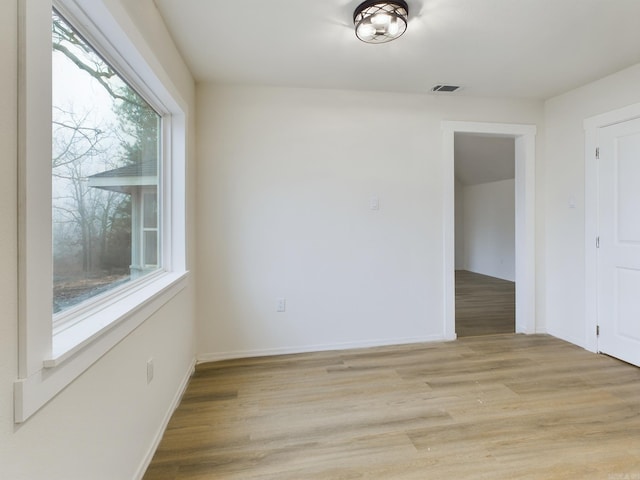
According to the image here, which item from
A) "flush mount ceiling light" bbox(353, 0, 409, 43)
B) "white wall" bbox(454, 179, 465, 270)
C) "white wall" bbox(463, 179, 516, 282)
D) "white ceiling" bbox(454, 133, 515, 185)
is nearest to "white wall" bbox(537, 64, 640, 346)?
"white ceiling" bbox(454, 133, 515, 185)

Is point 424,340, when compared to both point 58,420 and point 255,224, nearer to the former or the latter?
point 255,224

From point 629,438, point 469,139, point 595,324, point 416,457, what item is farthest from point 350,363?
point 469,139

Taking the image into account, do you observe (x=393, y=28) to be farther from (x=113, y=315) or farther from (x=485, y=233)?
(x=485, y=233)

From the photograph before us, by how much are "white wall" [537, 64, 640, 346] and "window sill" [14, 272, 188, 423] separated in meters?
3.50

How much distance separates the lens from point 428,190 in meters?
3.09

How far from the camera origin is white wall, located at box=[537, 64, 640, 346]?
2.91m

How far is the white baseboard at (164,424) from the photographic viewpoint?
1.50 meters

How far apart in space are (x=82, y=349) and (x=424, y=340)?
2805mm

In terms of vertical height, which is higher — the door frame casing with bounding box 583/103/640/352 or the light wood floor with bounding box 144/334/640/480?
the door frame casing with bounding box 583/103/640/352

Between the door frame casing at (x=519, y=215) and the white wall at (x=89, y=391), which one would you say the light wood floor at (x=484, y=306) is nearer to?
the door frame casing at (x=519, y=215)

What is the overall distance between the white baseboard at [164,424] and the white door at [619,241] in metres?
3.45

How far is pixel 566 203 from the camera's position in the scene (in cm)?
310

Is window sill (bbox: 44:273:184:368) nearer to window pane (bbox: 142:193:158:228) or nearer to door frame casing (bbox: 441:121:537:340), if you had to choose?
window pane (bbox: 142:193:158:228)

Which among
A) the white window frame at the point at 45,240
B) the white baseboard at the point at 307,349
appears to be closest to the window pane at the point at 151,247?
the white window frame at the point at 45,240
